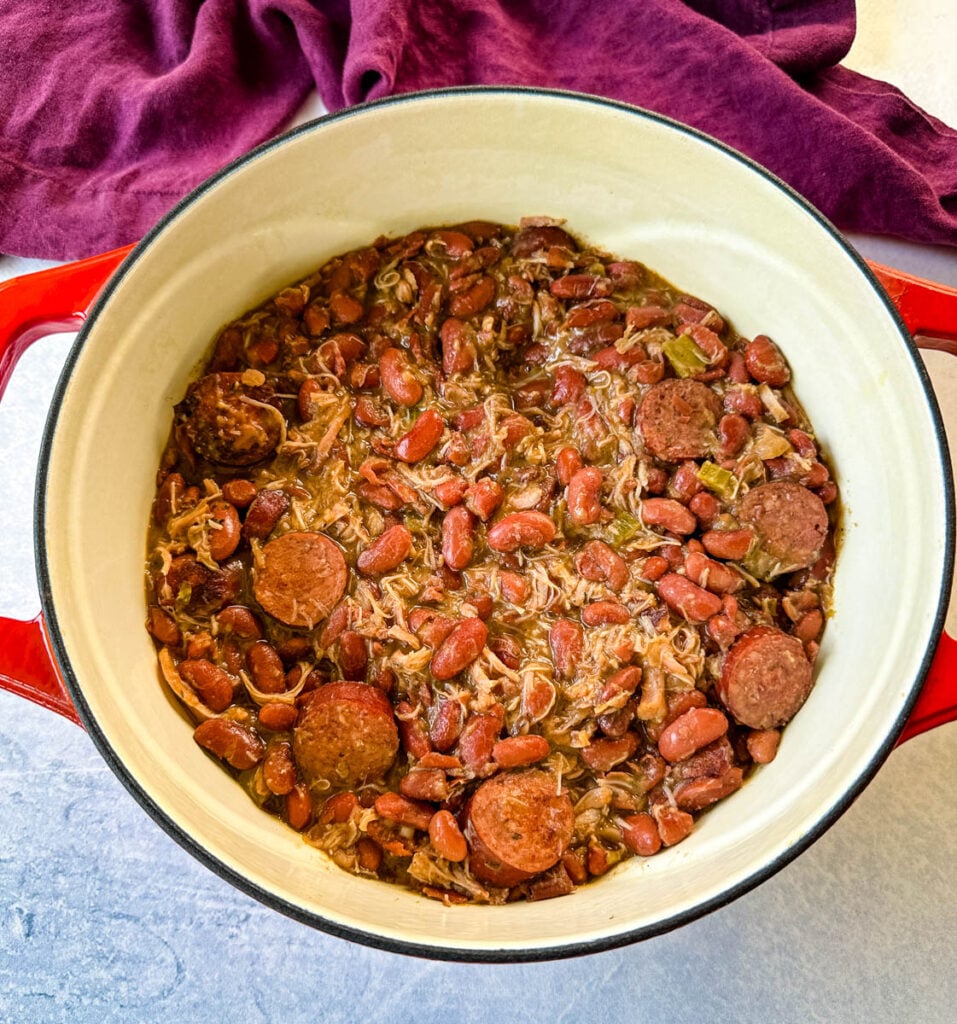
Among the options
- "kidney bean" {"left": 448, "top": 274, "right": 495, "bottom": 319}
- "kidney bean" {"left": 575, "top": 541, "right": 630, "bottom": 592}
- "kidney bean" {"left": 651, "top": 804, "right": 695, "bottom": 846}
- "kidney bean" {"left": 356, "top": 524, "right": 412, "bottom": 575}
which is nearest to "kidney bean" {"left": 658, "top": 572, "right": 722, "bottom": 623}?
"kidney bean" {"left": 575, "top": 541, "right": 630, "bottom": 592}

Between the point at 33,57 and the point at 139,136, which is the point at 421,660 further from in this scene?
the point at 33,57

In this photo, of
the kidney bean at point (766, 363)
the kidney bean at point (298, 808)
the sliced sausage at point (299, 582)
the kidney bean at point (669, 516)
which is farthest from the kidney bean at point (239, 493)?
the kidney bean at point (766, 363)

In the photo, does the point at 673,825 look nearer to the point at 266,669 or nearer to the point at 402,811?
the point at 402,811

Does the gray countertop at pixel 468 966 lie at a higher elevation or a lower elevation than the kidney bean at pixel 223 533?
lower

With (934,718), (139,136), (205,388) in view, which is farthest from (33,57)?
(934,718)

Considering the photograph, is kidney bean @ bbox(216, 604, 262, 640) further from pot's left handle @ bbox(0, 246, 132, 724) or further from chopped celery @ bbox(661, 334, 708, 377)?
chopped celery @ bbox(661, 334, 708, 377)

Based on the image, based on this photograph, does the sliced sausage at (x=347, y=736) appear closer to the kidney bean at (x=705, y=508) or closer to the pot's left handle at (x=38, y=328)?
the pot's left handle at (x=38, y=328)

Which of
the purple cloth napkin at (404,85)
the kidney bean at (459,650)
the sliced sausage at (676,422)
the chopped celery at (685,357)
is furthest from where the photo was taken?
the purple cloth napkin at (404,85)
